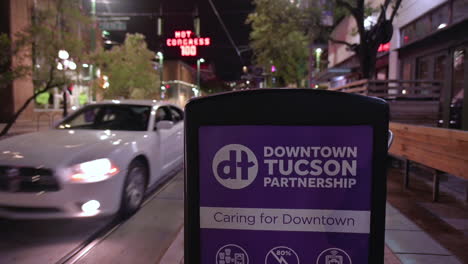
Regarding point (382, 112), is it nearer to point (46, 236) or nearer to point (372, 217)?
point (372, 217)

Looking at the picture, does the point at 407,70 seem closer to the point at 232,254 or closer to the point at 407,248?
the point at 407,248

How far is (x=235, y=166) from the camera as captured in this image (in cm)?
202

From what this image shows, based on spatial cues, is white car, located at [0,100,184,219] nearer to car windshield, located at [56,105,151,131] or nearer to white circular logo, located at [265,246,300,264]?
car windshield, located at [56,105,151,131]

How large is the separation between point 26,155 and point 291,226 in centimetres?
350

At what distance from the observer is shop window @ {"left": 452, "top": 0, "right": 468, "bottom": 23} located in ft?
34.9

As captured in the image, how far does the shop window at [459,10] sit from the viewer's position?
10.6m

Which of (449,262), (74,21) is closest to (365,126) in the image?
(449,262)

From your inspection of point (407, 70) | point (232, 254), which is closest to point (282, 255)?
point (232, 254)

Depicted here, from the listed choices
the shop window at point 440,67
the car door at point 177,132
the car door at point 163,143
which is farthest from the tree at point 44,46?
the shop window at point 440,67

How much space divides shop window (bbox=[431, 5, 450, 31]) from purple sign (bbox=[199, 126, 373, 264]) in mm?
11645

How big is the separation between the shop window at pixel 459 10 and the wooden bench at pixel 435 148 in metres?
5.80

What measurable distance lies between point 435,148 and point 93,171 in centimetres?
462

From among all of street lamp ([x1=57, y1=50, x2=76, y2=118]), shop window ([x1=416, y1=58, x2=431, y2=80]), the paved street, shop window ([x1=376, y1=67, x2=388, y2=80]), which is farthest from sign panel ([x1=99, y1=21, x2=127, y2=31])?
the paved street

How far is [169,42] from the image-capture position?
23.6 meters
